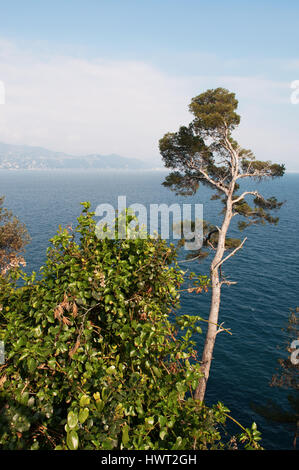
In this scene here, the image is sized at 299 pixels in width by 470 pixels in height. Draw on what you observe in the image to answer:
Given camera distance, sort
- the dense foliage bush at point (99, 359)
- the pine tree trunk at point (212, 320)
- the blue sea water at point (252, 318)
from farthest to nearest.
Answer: the blue sea water at point (252, 318), the pine tree trunk at point (212, 320), the dense foliage bush at point (99, 359)

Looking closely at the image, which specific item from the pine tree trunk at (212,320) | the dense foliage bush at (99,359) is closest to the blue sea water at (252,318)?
the pine tree trunk at (212,320)

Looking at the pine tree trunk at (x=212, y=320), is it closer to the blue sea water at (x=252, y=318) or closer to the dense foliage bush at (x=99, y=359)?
the blue sea water at (x=252, y=318)

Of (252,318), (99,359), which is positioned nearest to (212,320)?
(99,359)

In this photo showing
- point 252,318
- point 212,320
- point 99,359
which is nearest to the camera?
point 99,359

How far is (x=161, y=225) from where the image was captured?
76500mm

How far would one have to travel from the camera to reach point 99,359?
4340mm

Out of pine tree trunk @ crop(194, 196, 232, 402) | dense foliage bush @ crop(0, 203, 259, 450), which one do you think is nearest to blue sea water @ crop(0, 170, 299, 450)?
pine tree trunk @ crop(194, 196, 232, 402)

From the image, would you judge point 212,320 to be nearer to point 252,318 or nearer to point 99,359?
point 99,359

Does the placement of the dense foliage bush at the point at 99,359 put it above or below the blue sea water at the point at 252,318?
above

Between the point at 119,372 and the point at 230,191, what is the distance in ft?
54.8

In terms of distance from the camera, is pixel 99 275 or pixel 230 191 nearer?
pixel 99 275

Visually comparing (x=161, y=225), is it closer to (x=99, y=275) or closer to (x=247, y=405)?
(x=247, y=405)

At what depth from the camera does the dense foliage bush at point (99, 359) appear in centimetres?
362
